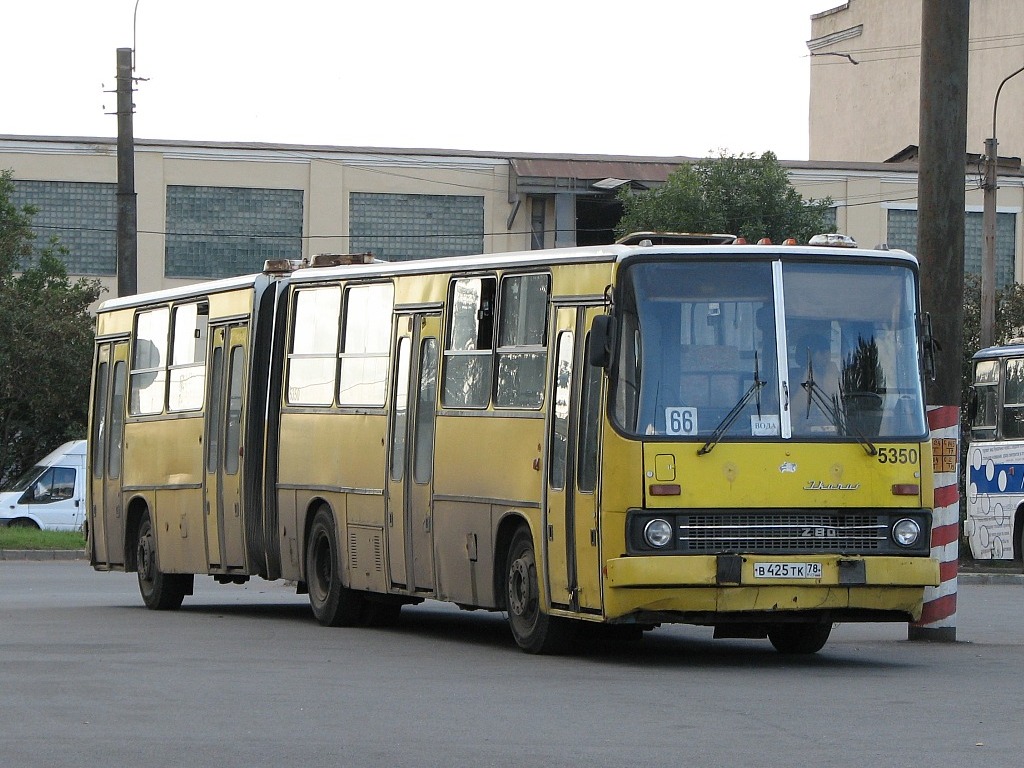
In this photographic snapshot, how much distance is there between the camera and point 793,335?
1381 centimetres

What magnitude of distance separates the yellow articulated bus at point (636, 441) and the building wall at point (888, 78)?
51.9 meters

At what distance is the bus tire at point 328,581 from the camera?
708 inches

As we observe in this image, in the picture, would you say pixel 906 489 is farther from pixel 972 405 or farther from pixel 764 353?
pixel 972 405

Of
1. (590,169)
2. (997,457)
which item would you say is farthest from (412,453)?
(590,169)

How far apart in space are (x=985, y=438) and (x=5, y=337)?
20916 mm

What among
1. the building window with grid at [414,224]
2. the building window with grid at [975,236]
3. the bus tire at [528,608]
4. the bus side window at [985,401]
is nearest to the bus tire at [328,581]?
the bus tire at [528,608]

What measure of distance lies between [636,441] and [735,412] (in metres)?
0.70

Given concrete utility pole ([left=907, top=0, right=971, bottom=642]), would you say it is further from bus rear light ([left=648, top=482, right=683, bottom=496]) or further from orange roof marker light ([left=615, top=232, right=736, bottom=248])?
bus rear light ([left=648, top=482, right=683, bottom=496])

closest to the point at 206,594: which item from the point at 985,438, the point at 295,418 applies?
the point at 295,418

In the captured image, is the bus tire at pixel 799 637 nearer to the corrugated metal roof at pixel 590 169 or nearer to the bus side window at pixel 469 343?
the bus side window at pixel 469 343

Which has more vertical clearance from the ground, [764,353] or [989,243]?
[989,243]

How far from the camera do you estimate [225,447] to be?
20.0 metres

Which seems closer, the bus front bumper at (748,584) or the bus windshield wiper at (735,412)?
the bus front bumper at (748,584)

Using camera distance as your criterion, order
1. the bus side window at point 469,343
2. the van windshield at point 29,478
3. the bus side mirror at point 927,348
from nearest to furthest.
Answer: the bus side mirror at point 927,348, the bus side window at point 469,343, the van windshield at point 29,478
